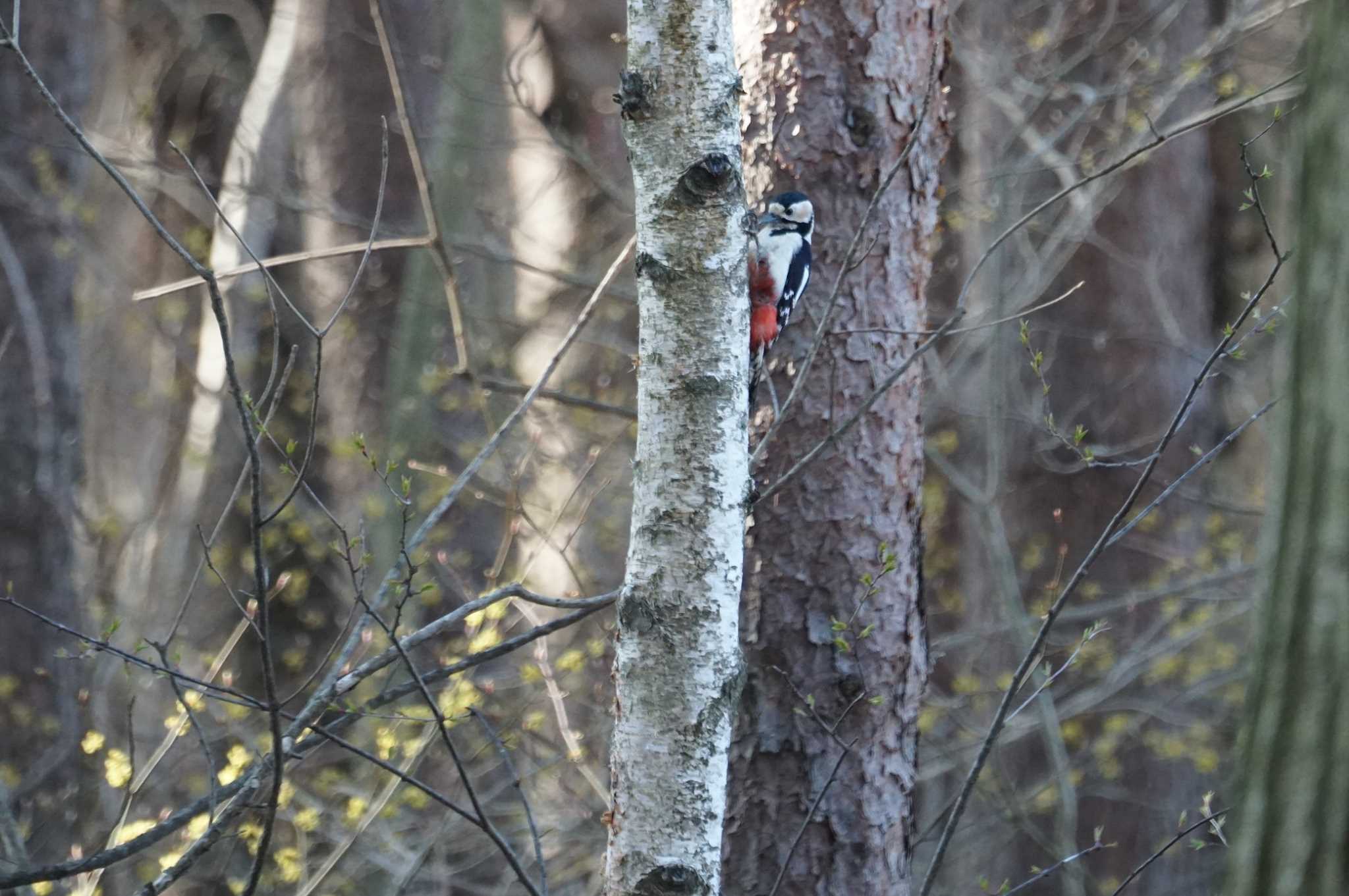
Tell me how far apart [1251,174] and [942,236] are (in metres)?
5.65

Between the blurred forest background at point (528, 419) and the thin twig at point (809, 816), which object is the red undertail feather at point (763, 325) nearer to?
the blurred forest background at point (528, 419)

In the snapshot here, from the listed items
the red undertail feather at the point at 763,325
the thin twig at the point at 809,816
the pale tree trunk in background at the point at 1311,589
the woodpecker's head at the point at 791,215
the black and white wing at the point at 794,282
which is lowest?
the thin twig at the point at 809,816

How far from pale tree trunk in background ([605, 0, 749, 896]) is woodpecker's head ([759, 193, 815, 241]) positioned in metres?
1.17

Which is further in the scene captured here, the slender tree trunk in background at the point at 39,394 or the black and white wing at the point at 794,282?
the slender tree trunk in background at the point at 39,394

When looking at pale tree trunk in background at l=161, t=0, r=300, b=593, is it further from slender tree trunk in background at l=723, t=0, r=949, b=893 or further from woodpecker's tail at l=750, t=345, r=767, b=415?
slender tree trunk in background at l=723, t=0, r=949, b=893

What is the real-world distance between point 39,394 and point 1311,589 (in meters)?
5.58

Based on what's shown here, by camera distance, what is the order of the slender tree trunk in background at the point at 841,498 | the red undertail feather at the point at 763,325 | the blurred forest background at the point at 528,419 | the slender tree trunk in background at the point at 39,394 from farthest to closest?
1. the blurred forest background at the point at 528,419
2. the slender tree trunk in background at the point at 39,394
3. the red undertail feather at the point at 763,325
4. the slender tree trunk in background at the point at 841,498

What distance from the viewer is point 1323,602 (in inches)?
45.8

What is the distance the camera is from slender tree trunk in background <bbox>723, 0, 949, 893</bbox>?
9.75 ft

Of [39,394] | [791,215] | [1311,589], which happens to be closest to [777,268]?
[791,215]

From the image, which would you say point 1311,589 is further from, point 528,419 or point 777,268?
point 528,419

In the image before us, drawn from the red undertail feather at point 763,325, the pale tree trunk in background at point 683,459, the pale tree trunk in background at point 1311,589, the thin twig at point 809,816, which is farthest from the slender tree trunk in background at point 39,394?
the pale tree trunk in background at point 1311,589

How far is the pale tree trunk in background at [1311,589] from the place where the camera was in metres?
1.15

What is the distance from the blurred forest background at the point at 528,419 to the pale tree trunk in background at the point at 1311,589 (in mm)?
3240
